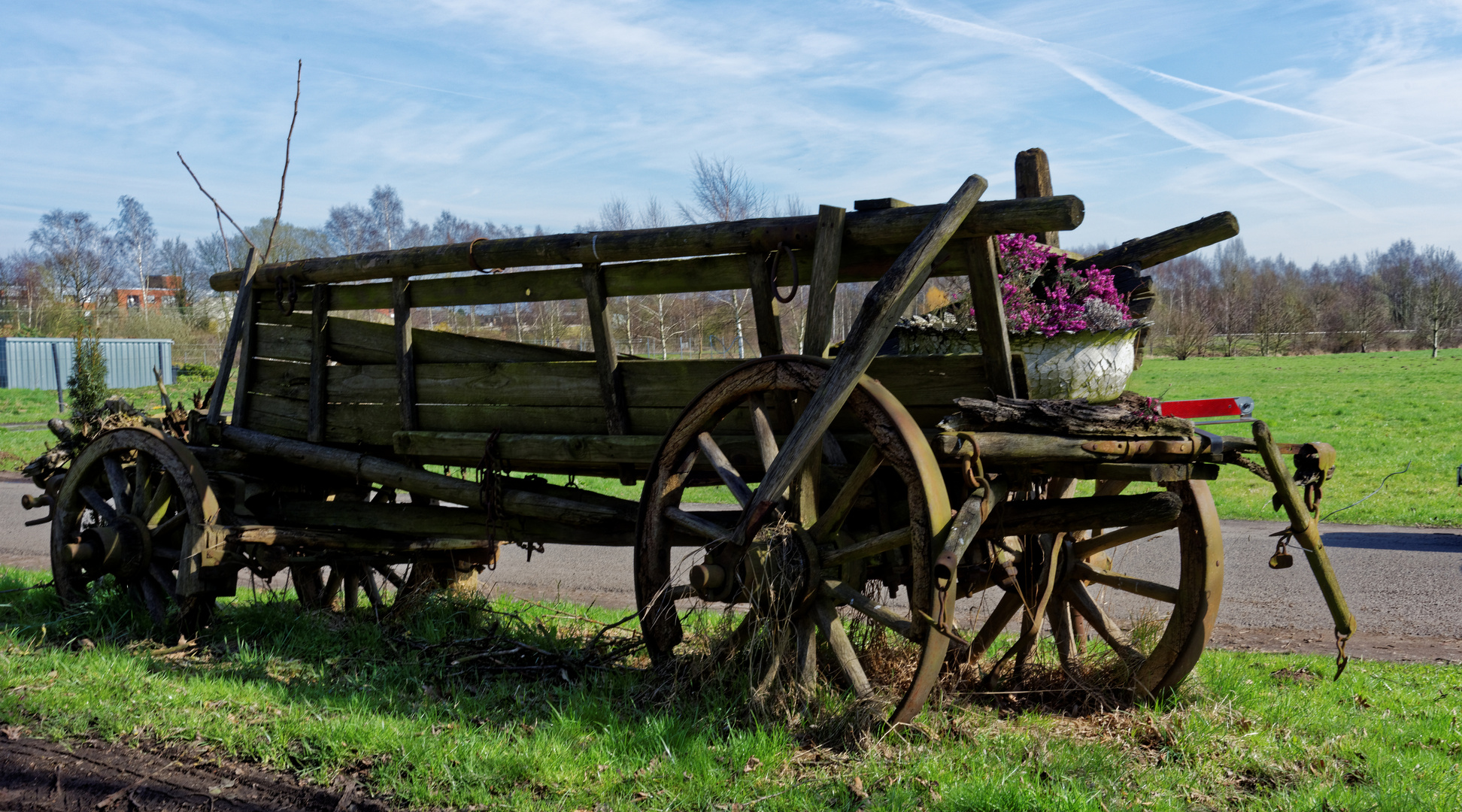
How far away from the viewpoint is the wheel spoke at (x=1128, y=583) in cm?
362

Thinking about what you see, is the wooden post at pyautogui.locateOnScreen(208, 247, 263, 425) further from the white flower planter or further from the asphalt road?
the white flower planter

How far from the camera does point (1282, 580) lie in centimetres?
627

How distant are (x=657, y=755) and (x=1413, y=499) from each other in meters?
9.11

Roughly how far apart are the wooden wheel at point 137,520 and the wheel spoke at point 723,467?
2534 millimetres

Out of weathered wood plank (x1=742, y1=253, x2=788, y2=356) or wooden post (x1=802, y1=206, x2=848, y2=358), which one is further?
weathered wood plank (x1=742, y1=253, x2=788, y2=356)

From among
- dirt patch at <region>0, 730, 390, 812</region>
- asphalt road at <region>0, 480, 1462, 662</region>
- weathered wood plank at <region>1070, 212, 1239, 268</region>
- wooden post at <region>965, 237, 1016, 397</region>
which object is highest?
weathered wood plank at <region>1070, 212, 1239, 268</region>

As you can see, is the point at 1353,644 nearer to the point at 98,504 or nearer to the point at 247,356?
the point at 247,356

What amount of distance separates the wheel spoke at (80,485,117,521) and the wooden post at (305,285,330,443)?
121cm

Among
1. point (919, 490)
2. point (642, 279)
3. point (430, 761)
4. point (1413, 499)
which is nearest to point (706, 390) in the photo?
point (642, 279)

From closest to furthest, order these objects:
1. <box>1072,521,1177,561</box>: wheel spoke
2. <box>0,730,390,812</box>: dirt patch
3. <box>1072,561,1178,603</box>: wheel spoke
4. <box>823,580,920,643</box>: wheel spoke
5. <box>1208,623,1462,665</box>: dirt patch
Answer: <box>0,730,390,812</box>: dirt patch < <box>823,580,920,643</box>: wheel spoke < <box>1072,521,1177,561</box>: wheel spoke < <box>1072,561,1178,603</box>: wheel spoke < <box>1208,623,1462,665</box>: dirt patch

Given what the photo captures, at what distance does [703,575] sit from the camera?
3.32 metres

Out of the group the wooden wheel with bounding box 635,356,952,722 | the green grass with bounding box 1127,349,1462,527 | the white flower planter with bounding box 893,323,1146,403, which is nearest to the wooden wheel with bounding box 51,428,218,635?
the wooden wheel with bounding box 635,356,952,722

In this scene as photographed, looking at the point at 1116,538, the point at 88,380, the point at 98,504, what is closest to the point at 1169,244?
the point at 1116,538

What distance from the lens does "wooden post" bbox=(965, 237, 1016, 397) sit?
3.15 meters
